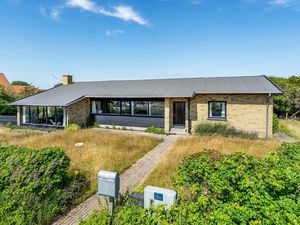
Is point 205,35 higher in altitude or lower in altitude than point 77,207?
higher

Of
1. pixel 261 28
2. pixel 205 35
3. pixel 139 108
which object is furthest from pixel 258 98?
pixel 139 108

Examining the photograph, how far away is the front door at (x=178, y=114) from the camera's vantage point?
56.7 feet

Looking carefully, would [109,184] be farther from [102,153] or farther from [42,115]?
[42,115]

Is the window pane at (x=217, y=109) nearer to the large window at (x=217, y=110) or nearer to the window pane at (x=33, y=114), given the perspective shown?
the large window at (x=217, y=110)

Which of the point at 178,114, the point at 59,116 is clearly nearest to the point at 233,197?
the point at 178,114

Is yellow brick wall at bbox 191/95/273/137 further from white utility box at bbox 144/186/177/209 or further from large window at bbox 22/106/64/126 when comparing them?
large window at bbox 22/106/64/126

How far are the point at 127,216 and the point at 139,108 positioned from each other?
49.8ft

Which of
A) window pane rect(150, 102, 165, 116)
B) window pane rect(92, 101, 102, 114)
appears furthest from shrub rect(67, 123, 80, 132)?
window pane rect(150, 102, 165, 116)

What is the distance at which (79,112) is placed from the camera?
18922 millimetres

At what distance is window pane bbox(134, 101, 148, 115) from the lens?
17.9 metres

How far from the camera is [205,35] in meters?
14.9

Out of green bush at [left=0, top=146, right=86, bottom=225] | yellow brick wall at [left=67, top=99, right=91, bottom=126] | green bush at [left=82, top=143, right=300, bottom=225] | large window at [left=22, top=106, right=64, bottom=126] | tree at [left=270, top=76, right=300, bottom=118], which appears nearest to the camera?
green bush at [left=82, top=143, right=300, bottom=225]

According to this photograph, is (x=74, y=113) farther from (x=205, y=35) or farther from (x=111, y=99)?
(x=205, y=35)

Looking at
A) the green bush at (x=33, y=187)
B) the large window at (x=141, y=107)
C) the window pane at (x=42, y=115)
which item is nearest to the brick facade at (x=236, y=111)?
the large window at (x=141, y=107)
